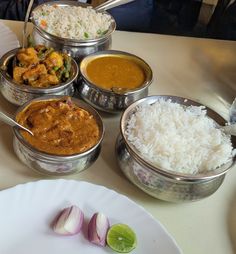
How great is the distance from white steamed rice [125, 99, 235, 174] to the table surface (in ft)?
0.41

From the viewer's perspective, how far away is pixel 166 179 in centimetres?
103

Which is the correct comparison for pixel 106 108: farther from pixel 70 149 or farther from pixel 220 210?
pixel 220 210

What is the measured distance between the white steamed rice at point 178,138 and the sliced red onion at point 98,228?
0.19 meters

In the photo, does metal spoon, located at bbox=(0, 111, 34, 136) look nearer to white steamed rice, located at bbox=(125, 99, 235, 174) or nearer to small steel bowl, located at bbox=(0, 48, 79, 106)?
small steel bowl, located at bbox=(0, 48, 79, 106)

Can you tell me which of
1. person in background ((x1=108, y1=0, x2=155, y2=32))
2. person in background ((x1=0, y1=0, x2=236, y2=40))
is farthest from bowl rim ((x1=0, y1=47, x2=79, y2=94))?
person in background ((x1=108, y1=0, x2=155, y2=32))

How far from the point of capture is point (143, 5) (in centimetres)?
217

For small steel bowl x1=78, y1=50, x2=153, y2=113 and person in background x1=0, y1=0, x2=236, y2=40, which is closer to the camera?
small steel bowl x1=78, y1=50, x2=153, y2=113

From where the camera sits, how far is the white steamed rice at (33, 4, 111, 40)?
1.46 meters

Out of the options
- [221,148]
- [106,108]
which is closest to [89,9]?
[106,108]

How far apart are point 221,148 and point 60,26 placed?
732 mm

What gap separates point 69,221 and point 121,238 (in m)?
0.13

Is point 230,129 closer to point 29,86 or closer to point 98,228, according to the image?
point 98,228

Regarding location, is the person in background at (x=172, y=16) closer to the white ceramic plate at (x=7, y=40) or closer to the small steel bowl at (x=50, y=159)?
the white ceramic plate at (x=7, y=40)

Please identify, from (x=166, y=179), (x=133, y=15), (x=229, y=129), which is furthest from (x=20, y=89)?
(x=133, y=15)
